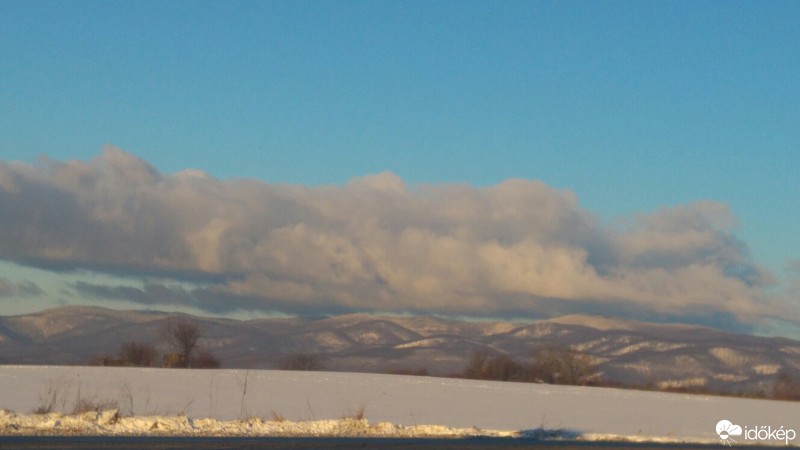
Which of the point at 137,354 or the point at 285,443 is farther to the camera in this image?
the point at 137,354

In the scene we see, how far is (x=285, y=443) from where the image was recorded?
20.4 m

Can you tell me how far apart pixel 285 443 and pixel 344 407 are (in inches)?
644

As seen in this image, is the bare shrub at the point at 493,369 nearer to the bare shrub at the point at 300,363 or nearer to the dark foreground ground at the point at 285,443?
the bare shrub at the point at 300,363

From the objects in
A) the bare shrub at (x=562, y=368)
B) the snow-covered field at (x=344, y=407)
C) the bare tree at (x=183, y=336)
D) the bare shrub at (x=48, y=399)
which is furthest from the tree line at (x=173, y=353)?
the bare shrub at (x=48, y=399)

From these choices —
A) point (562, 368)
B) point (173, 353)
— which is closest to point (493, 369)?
point (562, 368)

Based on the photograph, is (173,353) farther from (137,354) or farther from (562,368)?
(562,368)

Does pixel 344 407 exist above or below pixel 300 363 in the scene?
below

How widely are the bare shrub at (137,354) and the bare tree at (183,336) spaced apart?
213 cm

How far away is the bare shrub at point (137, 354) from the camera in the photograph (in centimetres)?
7838

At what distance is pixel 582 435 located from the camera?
26.7 meters

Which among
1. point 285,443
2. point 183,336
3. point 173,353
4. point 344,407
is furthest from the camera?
point 183,336

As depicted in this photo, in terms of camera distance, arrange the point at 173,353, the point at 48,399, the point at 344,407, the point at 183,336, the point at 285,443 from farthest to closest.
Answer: the point at 183,336 → the point at 173,353 → the point at 344,407 → the point at 48,399 → the point at 285,443

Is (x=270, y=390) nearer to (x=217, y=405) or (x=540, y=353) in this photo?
(x=217, y=405)

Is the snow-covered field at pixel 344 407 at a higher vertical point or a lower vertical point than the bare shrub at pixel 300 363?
lower
